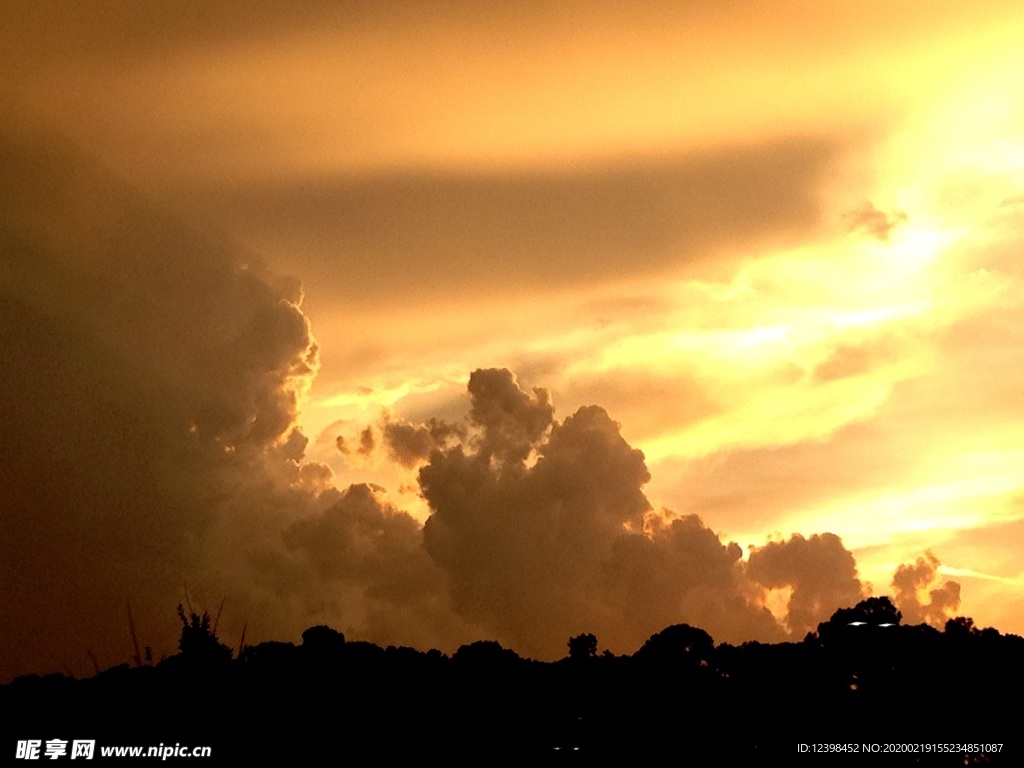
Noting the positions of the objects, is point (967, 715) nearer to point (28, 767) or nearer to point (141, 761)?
point (141, 761)

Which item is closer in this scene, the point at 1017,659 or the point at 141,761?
the point at 141,761

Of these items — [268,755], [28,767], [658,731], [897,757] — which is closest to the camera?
[28,767]

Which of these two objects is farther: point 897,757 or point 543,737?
point 543,737

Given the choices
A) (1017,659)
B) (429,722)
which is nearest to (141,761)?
(429,722)

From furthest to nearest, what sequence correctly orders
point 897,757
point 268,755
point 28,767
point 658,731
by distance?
point 658,731 < point 268,755 < point 897,757 < point 28,767

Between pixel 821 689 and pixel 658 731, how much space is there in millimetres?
24061

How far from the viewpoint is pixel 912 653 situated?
19562 cm

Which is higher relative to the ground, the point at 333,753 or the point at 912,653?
the point at 912,653

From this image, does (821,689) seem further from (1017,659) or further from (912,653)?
(1017,659)

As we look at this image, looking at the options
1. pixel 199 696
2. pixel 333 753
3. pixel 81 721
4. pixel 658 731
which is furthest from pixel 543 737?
pixel 81 721

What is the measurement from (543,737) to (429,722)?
15.5 m

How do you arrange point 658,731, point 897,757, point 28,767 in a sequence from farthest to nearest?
point 658,731 → point 897,757 → point 28,767

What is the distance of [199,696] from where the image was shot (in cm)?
19375

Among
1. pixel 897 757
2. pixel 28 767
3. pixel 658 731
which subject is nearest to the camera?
pixel 28 767
